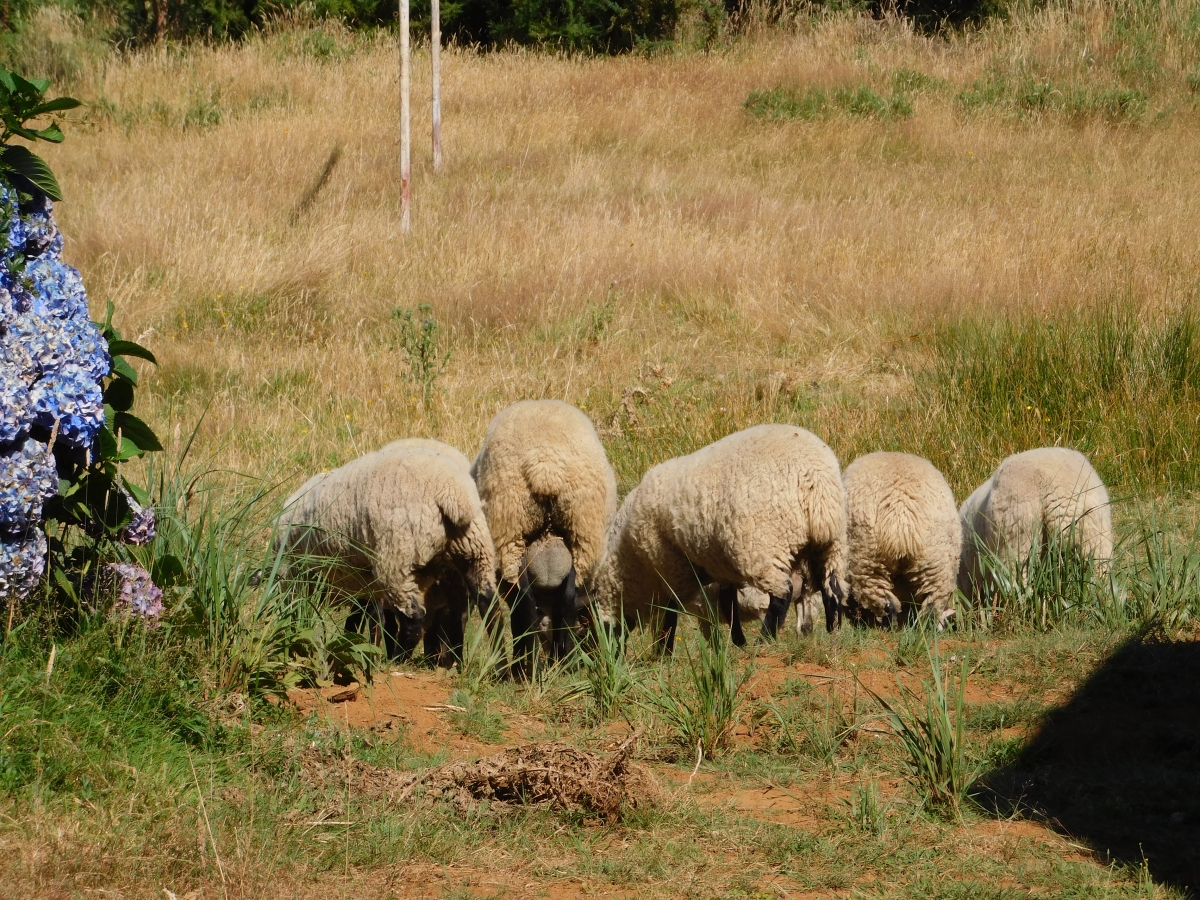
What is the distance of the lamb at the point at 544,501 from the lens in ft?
21.4

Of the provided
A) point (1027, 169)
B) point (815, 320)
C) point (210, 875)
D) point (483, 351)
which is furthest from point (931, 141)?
point (210, 875)

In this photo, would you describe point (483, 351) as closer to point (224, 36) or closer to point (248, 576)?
point (248, 576)

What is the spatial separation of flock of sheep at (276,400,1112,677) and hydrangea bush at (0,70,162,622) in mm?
1443

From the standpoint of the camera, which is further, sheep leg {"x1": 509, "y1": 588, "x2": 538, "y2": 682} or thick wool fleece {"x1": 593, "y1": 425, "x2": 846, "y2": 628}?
sheep leg {"x1": 509, "y1": 588, "x2": 538, "y2": 682}

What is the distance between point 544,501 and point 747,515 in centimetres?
115

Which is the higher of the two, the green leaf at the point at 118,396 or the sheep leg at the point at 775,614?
the green leaf at the point at 118,396

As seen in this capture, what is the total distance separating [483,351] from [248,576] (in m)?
7.06

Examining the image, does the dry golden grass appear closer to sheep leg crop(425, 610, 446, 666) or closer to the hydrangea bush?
sheep leg crop(425, 610, 446, 666)

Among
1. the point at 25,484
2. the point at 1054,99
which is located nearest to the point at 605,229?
the point at 1054,99

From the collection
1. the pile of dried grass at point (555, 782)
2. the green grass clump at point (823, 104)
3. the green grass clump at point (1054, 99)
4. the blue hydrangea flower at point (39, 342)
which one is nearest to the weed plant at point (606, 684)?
the pile of dried grass at point (555, 782)

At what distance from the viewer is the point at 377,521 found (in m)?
6.00

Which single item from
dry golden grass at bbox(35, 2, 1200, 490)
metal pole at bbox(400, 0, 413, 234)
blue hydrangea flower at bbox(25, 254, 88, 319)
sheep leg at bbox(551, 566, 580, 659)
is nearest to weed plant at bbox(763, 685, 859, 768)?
sheep leg at bbox(551, 566, 580, 659)

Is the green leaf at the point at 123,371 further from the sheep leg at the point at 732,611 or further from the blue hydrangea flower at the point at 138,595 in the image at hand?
the sheep leg at the point at 732,611

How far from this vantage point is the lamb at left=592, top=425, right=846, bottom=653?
19.8 ft
